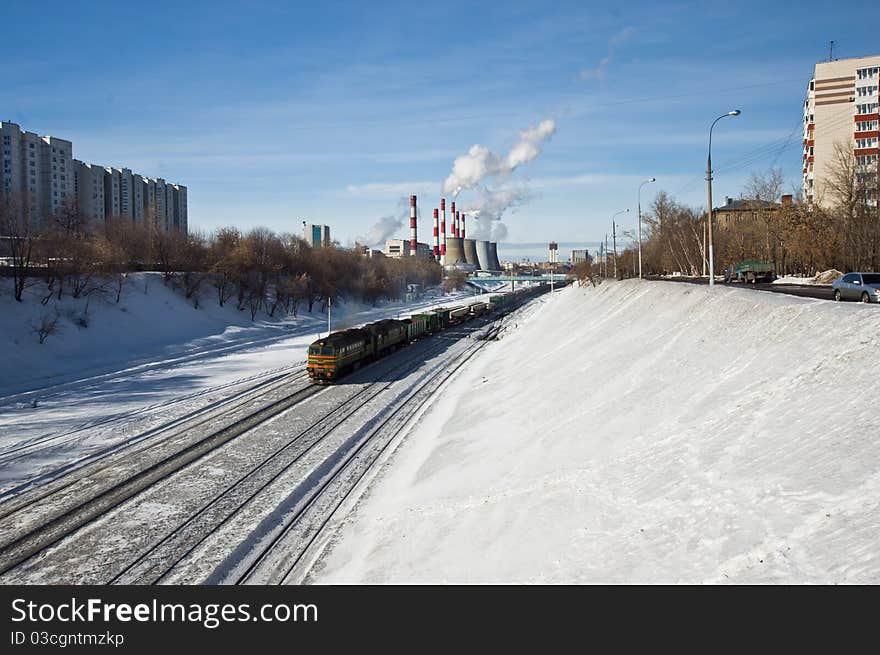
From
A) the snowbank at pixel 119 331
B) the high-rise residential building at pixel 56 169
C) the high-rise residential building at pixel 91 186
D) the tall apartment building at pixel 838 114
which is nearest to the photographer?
the snowbank at pixel 119 331

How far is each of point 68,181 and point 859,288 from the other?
402 ft

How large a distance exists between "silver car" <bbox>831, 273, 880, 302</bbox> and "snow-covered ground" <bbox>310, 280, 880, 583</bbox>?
16.1ft

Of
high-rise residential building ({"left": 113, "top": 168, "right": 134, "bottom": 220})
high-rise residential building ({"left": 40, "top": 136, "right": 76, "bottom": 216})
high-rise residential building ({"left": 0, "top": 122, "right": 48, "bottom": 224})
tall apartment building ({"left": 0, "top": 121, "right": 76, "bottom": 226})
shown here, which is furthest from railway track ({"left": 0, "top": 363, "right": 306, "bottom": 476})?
high-rise residential building ({"left": 113, "top": 168, "right": 134, "bottom": 220})

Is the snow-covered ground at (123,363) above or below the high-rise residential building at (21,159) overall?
below

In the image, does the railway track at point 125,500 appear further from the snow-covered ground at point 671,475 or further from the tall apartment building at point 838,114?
the tall apartment building at point 838,114

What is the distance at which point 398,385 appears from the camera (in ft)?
105

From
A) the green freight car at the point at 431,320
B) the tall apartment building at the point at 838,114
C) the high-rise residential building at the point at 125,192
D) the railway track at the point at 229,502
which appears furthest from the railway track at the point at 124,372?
the high-rise residential building at the point at 125,192

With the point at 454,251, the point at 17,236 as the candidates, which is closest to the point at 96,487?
the point at 17,236

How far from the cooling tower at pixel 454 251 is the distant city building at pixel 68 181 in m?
80.1

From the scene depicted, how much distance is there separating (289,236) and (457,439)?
242 ft

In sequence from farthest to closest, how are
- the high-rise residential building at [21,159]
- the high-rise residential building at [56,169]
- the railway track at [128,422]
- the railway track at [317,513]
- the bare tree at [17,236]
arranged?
the high-rise residential building at [56,169]
the high-rise residential building at [21,159]
the bare tree at [17,236]
the railway track at [128,422]
the railway track at [317,513]

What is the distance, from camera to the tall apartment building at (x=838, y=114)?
6556 centimetres
